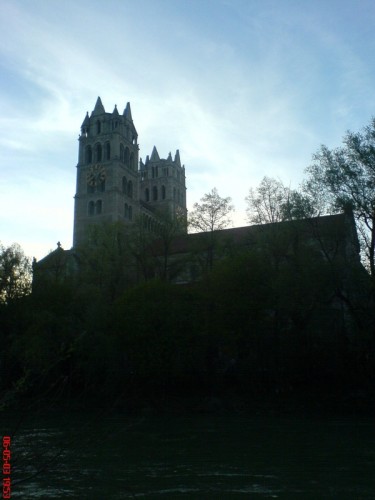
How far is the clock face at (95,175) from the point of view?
81688 mm

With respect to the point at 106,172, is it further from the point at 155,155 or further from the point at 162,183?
the point at 155,155

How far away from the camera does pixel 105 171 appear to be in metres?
81.6

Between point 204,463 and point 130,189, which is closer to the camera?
point 204,463

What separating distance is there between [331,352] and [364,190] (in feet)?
38.8

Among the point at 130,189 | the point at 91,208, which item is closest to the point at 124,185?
the point at 130,189

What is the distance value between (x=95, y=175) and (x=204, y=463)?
6956cm

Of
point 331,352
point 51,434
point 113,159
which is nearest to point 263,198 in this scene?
point 331,352

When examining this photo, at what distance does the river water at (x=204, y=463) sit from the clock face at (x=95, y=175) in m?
58.7

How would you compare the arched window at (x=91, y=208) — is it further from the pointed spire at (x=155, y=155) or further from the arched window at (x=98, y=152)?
the pointed spire at (x=155, y=155)

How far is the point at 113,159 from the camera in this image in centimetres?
8150

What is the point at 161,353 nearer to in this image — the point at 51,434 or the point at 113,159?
the point at 51,434

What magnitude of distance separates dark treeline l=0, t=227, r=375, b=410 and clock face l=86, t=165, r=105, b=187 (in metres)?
43.4

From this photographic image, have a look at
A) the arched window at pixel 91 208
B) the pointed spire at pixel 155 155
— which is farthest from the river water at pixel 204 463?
the pointed spire at pixel 155 155
